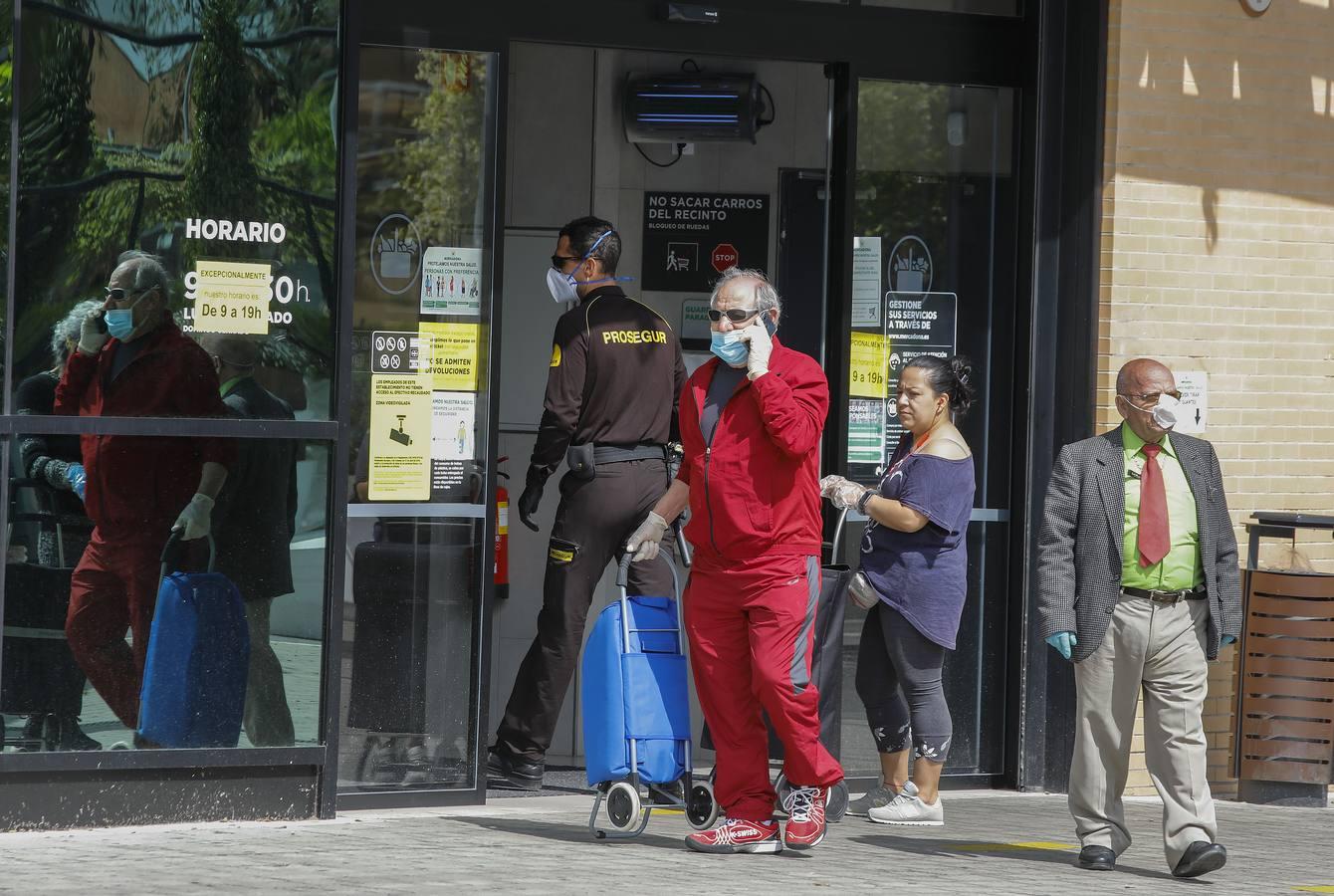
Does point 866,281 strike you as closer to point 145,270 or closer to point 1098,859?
point 1098,859

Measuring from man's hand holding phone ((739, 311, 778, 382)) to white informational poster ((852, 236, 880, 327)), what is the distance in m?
2.11

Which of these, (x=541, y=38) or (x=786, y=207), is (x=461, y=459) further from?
(x=786, y=207)

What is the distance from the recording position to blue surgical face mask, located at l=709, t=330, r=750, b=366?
6398 millimetres

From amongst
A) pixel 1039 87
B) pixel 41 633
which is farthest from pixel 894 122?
pixel 41 633

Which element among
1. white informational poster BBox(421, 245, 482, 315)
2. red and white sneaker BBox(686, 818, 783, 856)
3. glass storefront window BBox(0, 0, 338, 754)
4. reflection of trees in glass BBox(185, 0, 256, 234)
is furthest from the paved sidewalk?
reflection of trees in glass BBox(185, 0, 256, 234)

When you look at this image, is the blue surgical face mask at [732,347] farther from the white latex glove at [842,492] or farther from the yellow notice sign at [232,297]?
the yellow notice sign at [232,297]

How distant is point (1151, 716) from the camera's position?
22.1 ft

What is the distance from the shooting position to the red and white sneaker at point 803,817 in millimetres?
6586

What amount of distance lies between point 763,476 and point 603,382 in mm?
1507

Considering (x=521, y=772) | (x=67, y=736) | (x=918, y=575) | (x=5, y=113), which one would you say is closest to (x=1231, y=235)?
(x=918, y=575)

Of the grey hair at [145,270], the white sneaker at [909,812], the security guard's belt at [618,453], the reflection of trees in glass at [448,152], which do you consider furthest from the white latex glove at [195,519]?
the white sneaker at [909,812]

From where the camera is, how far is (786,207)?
9477 millimetres

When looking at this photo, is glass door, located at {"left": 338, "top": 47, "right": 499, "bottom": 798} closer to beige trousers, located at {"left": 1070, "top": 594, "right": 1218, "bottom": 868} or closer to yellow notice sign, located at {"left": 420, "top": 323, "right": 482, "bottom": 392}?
yellow notice sign, located at {"left": 420, "top": 323, "right": 482, "bottom": 392}

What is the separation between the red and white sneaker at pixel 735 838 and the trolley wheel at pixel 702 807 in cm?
10
